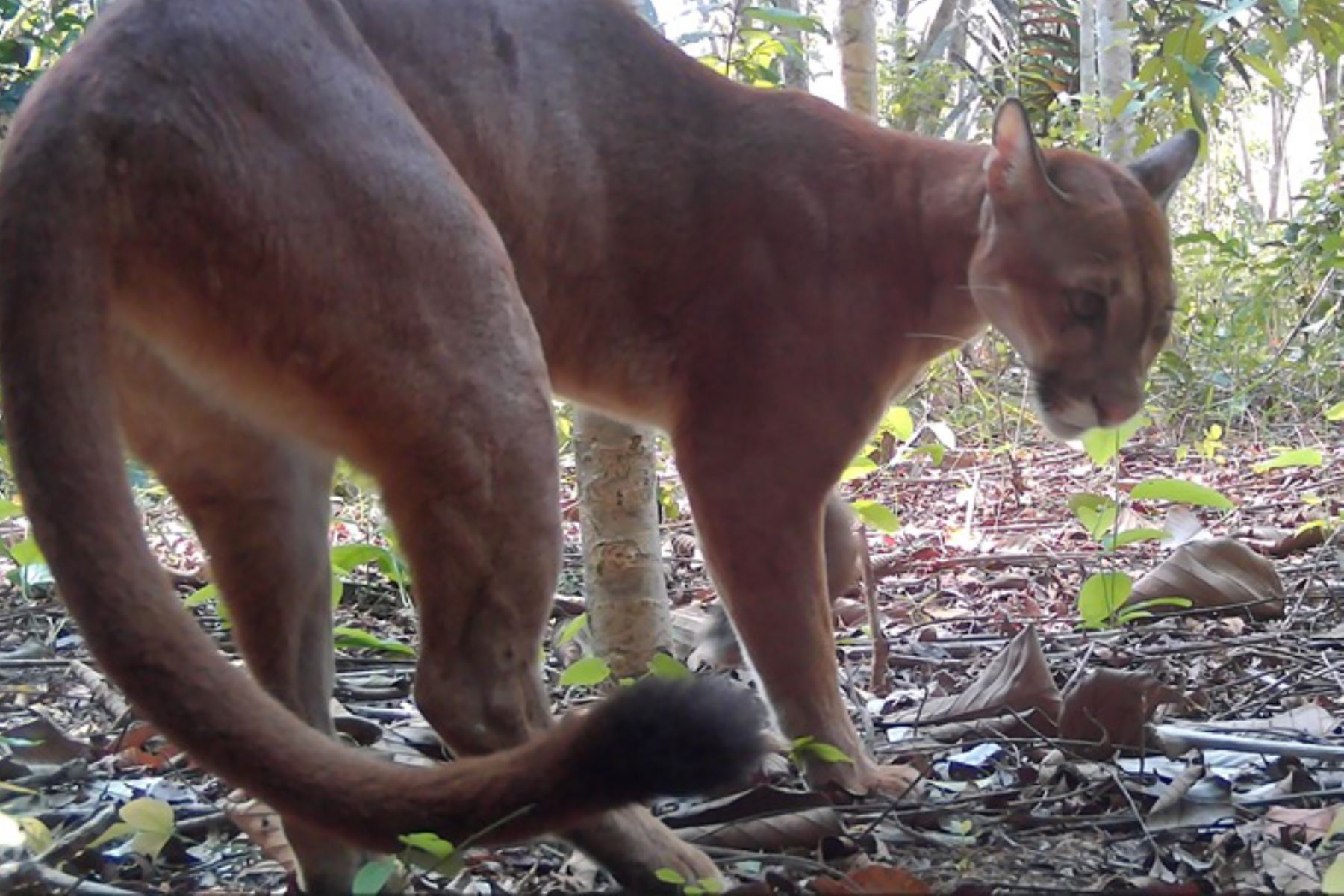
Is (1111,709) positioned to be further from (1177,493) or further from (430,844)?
(430,844)

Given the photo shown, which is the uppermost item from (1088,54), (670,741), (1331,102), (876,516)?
(1088,54)

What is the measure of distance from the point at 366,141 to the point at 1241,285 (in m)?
8.83

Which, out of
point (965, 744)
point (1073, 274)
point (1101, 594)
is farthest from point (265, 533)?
point (1101, 594)

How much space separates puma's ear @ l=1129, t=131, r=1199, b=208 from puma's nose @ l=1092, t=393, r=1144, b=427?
2.01 ft

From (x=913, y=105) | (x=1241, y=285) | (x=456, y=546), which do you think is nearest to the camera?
(x=456, y=546)

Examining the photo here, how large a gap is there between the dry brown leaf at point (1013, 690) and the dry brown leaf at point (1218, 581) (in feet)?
3.16

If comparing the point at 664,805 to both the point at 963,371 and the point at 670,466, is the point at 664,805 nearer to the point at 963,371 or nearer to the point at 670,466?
the point at 670,466

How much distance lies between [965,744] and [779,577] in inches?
21.7

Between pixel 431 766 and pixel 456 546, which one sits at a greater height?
pixel 456 546

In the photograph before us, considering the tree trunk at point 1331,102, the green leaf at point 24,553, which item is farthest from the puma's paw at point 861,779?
the tree trunk at point 1331,102

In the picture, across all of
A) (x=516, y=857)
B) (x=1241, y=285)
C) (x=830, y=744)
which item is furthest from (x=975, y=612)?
(x=1241, y=285)

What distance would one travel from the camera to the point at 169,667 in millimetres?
1835

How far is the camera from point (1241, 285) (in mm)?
A: 9930

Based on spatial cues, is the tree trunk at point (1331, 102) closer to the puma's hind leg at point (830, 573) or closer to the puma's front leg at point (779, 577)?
the puma's hind leg at point (830, 573)
